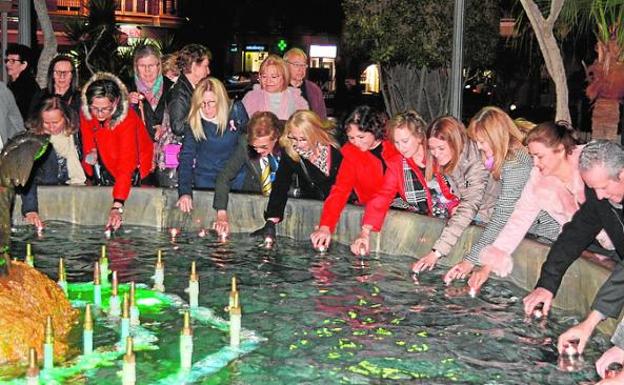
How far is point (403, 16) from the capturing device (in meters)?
23.4

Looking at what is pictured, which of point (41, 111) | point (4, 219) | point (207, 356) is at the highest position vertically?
point (41, 111)

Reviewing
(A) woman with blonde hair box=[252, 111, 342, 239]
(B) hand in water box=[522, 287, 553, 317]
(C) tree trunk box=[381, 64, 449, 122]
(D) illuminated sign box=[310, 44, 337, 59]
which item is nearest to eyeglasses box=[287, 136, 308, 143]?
(A) woman with blonde hair box=[252, 111, 342, 239]

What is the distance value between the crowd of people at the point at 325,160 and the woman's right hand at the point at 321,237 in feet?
0.04

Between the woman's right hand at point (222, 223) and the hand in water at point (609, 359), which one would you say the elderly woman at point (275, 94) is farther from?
the hand in water at point (609, 359)

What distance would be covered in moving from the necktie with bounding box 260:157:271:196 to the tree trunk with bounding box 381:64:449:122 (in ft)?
50.3

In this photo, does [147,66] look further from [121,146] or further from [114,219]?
[114,219]

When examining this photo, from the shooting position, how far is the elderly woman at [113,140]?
9922mm

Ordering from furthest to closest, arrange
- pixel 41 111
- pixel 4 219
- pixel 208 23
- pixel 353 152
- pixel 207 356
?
pixel 208 23
pixel 41 111
pixel 353 152
pixel 4 219
pixel 207 356

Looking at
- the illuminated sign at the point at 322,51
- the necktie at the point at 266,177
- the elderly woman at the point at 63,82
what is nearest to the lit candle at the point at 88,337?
the necktie at the point at 266,177

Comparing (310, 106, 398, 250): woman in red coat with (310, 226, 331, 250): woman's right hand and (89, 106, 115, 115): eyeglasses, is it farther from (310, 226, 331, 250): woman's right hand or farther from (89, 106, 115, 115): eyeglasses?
(89, 106, 115, 115): eyeglasses

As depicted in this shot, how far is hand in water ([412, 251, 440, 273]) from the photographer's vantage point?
8102 mm

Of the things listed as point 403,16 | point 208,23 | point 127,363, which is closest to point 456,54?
point 127,363

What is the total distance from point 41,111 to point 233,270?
315cm

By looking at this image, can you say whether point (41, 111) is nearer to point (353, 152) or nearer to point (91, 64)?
point (353, 152)
